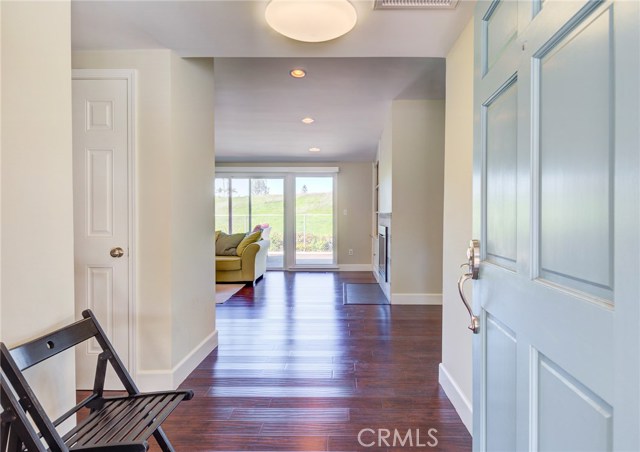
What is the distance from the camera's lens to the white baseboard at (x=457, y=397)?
1734 mm

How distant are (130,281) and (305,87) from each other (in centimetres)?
241

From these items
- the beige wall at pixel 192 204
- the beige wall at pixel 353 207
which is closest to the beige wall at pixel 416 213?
the beige wall at pixel 192 204

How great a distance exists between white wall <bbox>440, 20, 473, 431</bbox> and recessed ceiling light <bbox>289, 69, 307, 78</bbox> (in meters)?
1.37

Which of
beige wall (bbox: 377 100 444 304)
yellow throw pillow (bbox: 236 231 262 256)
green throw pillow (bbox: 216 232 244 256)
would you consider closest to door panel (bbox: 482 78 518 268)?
beige wall (bbox: 377 100 444 304)

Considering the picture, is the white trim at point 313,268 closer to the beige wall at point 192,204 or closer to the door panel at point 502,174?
the beige wall at point 192,204

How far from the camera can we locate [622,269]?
519 mm

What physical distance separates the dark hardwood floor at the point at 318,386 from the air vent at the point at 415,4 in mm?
2109

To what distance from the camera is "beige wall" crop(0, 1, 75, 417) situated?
98 cm

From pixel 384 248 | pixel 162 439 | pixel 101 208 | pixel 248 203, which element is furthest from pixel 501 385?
pixel 248 203

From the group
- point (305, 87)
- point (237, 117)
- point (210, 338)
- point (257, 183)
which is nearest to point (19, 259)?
point (210, 338)

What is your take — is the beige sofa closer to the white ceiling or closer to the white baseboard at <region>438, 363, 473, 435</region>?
the white ceiling

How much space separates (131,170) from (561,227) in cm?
221

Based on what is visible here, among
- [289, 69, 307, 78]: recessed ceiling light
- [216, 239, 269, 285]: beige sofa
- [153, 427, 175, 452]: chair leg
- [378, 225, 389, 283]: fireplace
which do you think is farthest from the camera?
[216, 239, 269, 285]: beige sofa

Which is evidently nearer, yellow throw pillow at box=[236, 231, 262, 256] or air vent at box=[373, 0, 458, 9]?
air vent at box=[373, 0, 458, 9]
